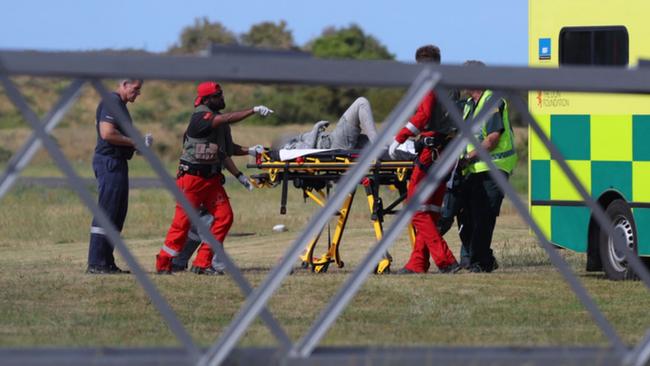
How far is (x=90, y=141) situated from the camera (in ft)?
161

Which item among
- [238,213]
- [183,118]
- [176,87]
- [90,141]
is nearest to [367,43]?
[176,87]

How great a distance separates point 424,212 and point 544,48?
5.43ft

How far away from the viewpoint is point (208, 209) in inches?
453

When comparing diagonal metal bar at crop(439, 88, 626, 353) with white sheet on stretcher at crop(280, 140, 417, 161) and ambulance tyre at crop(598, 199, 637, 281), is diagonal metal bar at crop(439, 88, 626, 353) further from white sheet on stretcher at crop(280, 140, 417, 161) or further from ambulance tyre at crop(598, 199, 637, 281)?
white sheet on stretcher at crop(280, 140, 417, 161)

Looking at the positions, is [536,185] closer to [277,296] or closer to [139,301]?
[277,296]

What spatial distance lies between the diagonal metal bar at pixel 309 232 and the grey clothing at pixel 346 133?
631 cm

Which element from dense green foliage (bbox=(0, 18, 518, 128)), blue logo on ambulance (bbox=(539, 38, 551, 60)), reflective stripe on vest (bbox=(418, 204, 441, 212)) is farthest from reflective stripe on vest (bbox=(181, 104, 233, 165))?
dense green foliage (bbox=(0, 18, 518, 128))

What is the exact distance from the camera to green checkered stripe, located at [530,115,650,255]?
1084 centimetres

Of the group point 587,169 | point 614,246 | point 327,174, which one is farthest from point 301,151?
point 614,246

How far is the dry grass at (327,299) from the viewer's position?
7730 millimetres

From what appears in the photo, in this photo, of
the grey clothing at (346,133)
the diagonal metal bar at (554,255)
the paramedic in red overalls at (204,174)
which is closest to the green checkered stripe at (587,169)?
the grey clothing at (346,133)

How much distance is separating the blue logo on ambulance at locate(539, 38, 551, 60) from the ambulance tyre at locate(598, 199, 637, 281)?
128 centimetres

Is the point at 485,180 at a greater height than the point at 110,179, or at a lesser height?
lesser

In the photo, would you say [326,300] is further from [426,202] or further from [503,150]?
[503,150]
